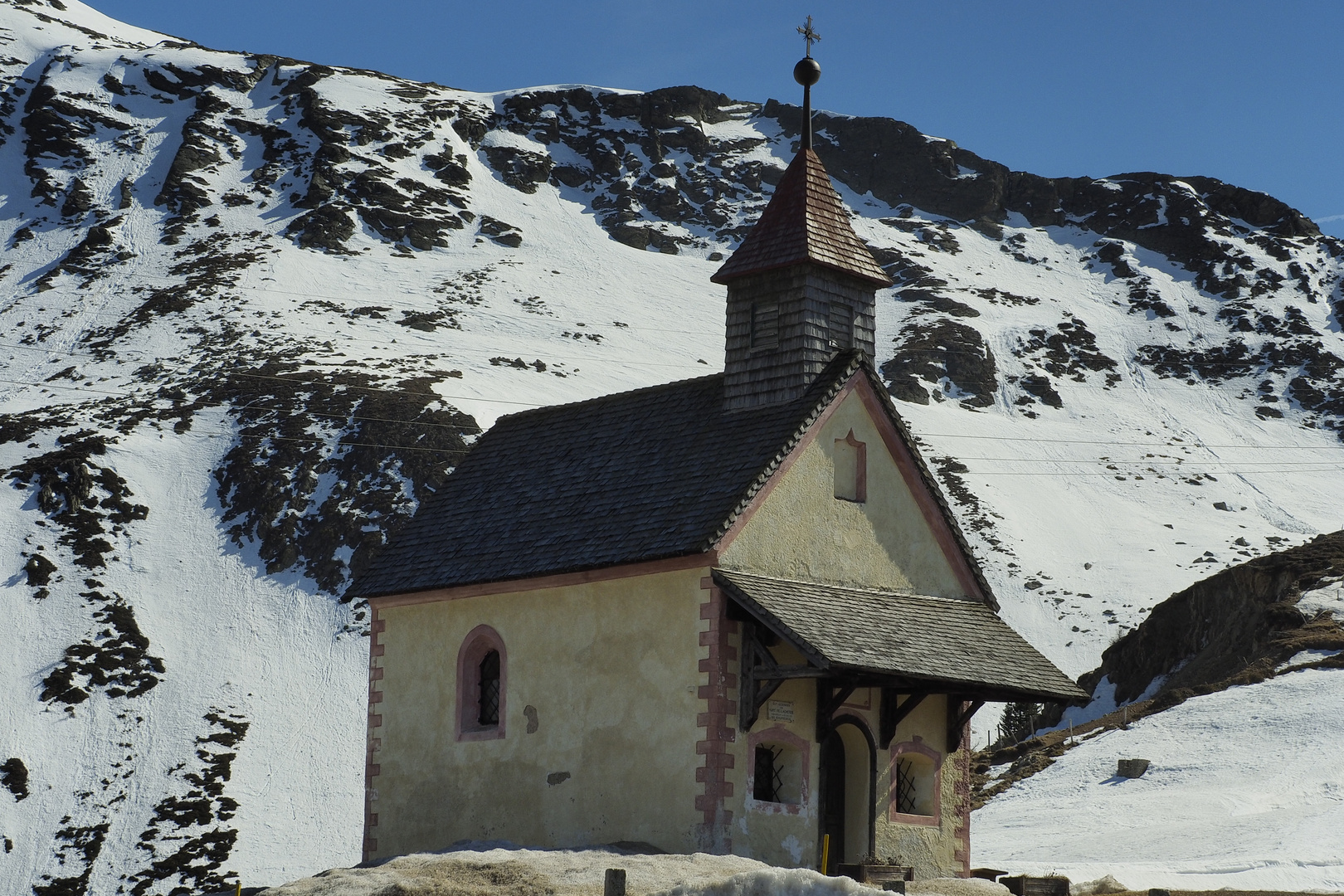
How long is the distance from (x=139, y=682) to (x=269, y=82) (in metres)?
113

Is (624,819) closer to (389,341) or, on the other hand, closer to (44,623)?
(44,623)

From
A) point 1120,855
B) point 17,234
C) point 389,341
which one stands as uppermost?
point 17,234

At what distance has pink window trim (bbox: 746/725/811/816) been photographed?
24828 mm

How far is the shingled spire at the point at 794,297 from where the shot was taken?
28.5 meters

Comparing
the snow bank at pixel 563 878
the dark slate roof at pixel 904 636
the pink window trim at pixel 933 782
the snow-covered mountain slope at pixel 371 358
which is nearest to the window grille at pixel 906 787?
the pink window trim at pixel 933 782

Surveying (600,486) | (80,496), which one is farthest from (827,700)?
(80,496)

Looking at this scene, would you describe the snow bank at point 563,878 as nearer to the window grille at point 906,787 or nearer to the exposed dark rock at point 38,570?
the window grille at point 906,787

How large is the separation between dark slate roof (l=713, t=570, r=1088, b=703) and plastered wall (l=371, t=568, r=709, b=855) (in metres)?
1.38

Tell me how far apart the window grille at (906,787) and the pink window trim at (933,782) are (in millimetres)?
214

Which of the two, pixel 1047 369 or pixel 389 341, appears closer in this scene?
pixel 389 341

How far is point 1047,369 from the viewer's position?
127 meters

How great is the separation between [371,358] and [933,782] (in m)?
71.5

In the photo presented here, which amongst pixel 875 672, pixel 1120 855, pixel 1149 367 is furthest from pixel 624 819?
pixel 1149 367

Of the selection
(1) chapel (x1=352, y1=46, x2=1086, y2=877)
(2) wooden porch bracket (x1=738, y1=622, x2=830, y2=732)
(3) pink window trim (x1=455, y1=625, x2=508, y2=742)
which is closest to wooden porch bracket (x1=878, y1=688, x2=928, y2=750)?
(1) chapel (x1=352, y1=46, x2=1086, y2=877)
